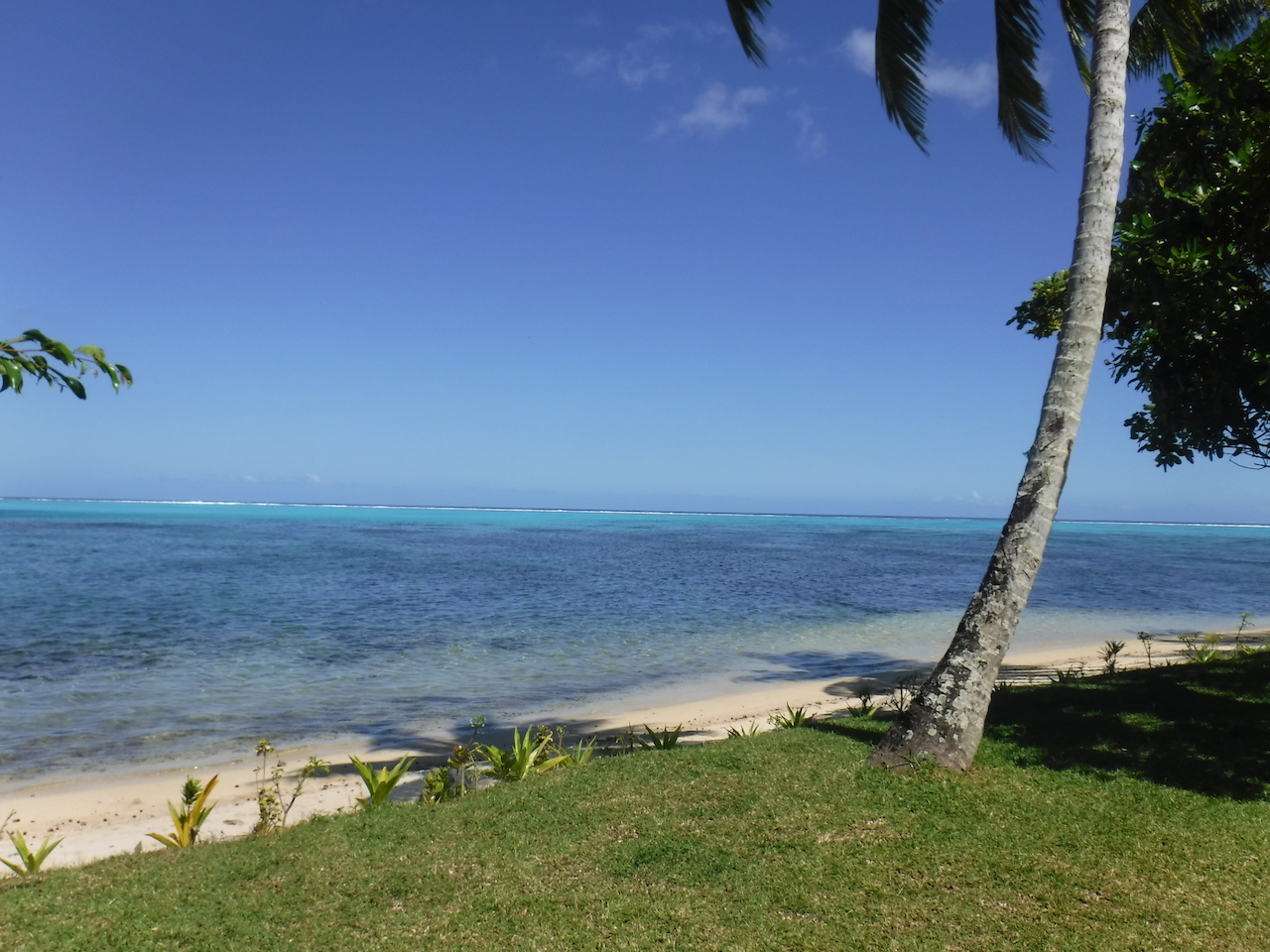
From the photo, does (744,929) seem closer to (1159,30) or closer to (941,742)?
(941,742)

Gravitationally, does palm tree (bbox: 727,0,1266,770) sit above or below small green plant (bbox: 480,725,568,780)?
above

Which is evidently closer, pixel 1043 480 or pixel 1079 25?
pixel 1043 480

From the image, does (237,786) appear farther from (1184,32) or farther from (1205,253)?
(1184,32)

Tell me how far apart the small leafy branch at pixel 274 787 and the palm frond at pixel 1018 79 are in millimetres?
9544

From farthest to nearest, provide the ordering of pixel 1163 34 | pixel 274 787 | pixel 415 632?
pixel 415 632 < pixel 1163 34 < pixel 274 787

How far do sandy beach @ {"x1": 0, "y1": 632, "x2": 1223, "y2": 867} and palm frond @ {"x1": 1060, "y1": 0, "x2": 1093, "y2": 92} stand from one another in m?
8.57

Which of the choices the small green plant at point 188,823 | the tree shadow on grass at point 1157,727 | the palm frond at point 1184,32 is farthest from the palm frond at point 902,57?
the small green plant at point 188,823

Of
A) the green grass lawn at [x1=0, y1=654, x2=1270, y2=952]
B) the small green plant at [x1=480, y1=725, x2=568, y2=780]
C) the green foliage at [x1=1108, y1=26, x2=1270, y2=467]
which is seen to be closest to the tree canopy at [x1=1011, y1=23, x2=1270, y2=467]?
the green foliage at [x1=1108, y1=26, x2=1270, y2=467]

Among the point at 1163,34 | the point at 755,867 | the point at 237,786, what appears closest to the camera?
the point at 755,867

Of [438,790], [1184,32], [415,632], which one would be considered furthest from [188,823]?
[415,632]

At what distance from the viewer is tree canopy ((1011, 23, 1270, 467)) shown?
755 centimetres

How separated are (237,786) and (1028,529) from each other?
803 centimetres

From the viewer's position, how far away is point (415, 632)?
68.1 feet

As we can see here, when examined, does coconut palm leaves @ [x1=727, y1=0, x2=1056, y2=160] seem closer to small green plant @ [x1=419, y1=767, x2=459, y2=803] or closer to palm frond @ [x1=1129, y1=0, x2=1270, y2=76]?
palm frond @ [x1=1129, y1=0, x2=1270, y2=76]
